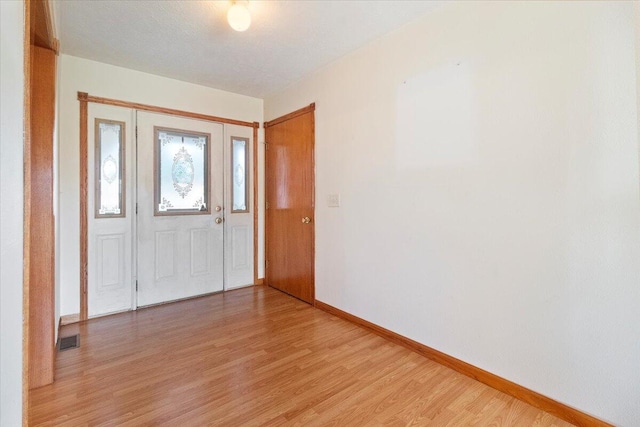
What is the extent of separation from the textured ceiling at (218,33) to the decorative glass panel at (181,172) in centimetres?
69

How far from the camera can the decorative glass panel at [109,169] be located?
9.46ft

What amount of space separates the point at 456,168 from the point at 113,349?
2.89 meters

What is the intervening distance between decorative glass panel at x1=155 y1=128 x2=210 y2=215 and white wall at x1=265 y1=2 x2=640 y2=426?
189cm

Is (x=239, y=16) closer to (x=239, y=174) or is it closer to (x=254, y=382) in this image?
(x=239, y=174)

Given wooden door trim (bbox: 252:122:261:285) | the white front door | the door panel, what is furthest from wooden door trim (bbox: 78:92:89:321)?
wooden door trim (bbox: 252:122:261:285)

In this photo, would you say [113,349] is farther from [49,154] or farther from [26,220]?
[26,220]

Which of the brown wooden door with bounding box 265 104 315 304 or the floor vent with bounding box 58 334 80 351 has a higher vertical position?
the brown wooden door with bounding box 265 104 315 304

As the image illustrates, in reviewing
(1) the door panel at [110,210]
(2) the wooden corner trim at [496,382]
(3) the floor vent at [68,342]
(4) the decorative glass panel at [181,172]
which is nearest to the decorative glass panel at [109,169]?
(1) the door panel at [110,210]

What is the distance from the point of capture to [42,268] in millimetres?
1727

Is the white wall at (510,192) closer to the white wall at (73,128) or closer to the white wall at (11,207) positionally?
the white wall at (11,207)

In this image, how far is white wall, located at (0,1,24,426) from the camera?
2.18 ft

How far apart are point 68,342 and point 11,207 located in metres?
2.34

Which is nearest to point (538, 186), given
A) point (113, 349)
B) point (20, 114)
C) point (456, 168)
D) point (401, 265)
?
point (456, 168)

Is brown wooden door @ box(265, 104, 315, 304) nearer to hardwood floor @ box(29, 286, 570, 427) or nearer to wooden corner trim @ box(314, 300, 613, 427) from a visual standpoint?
hardwood floor @ box(29, 286, 570, 427)
